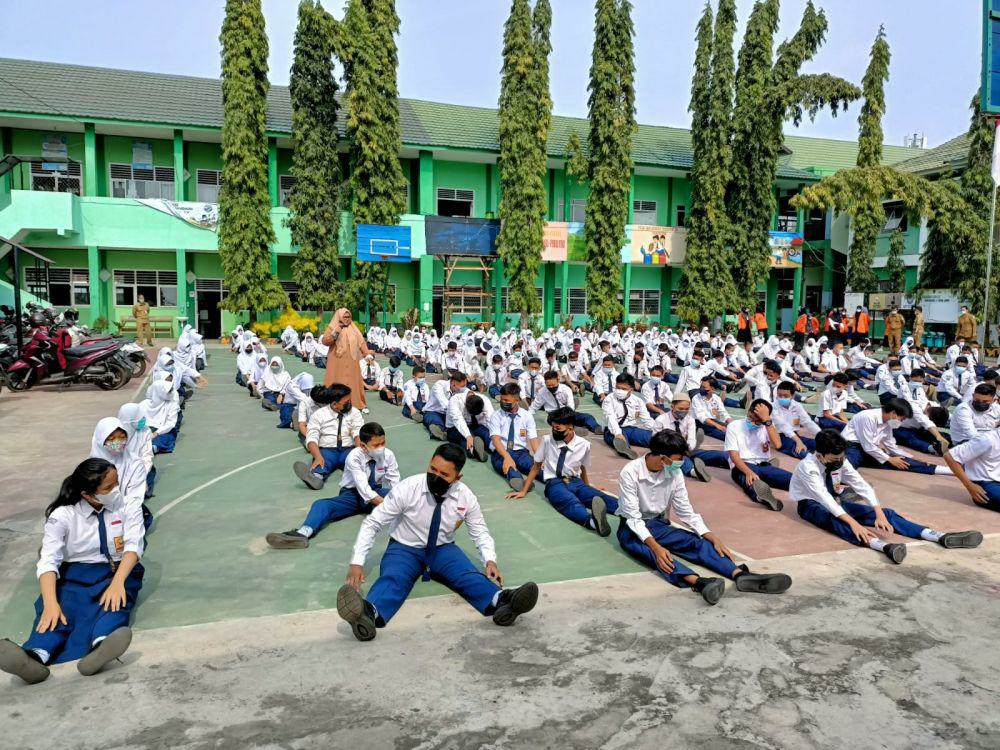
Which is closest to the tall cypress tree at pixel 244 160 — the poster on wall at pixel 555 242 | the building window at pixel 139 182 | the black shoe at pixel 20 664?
the building window at pixel 139 182

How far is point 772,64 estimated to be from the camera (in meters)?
28.9

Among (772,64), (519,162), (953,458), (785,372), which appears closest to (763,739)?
(953,458)

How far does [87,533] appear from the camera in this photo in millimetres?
4250

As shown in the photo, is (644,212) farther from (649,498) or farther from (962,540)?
(649,498)

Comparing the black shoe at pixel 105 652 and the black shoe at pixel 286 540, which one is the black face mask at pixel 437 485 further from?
the black shoe at pixel 105 652

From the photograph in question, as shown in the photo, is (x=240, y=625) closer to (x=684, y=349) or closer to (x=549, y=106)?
(x=684, y=349)

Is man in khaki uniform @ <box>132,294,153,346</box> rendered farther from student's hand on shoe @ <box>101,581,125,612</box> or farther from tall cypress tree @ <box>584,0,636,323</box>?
student's hand on shoe @ <box>101,581,125,612</box>

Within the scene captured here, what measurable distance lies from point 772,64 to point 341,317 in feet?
84.6

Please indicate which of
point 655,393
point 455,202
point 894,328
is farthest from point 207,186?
point 894,328

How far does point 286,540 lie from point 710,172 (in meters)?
27.1

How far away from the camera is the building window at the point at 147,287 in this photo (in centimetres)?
2630

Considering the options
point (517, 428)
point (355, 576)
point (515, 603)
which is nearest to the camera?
point (515, 603)

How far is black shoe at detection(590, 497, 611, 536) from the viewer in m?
6.00

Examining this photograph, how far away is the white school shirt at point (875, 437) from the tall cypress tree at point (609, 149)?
19929mm
